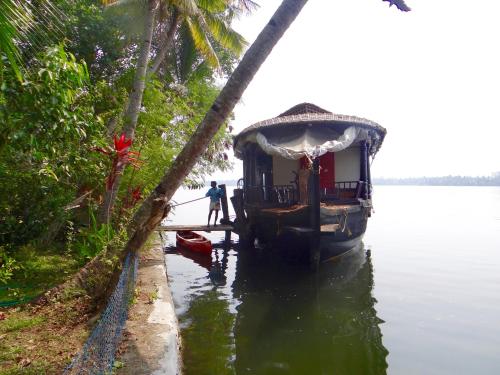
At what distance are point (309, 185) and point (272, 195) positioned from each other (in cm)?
367

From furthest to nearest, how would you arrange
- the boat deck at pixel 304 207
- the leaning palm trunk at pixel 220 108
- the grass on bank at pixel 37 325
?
1. the boat deck at pixel 304 207
2. the leaning palm trunk at pixel 220 108
3. the grass on bank at pixel 37 325

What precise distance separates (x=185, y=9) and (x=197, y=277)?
756cm

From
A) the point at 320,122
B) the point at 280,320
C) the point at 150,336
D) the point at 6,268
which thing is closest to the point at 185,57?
the point at 320,122

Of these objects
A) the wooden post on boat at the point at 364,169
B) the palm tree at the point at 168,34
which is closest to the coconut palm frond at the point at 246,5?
the palm tree at the point at 168,34

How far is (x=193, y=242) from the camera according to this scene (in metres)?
13.5

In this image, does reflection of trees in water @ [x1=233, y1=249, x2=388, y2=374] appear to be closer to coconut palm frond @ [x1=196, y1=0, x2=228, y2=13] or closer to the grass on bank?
the grass on bank

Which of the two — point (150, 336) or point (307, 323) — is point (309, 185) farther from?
point (150, 336)

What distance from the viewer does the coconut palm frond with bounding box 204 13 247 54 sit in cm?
1230

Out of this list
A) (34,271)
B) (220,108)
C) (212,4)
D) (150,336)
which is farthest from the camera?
(212,4)

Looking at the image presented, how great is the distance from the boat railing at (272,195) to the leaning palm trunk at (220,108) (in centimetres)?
625

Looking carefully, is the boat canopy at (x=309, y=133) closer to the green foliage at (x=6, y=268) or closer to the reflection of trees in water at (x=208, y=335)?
the reflection of trees in water at (x=208, y=335)

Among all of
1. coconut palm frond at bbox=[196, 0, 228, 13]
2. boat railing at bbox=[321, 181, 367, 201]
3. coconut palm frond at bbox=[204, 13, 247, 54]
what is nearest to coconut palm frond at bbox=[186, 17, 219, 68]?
coconut palm frond at bbox=[204, 13, 247, 54]

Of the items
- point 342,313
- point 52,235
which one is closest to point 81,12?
point 52,235

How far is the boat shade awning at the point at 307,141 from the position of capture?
31.4 feet
